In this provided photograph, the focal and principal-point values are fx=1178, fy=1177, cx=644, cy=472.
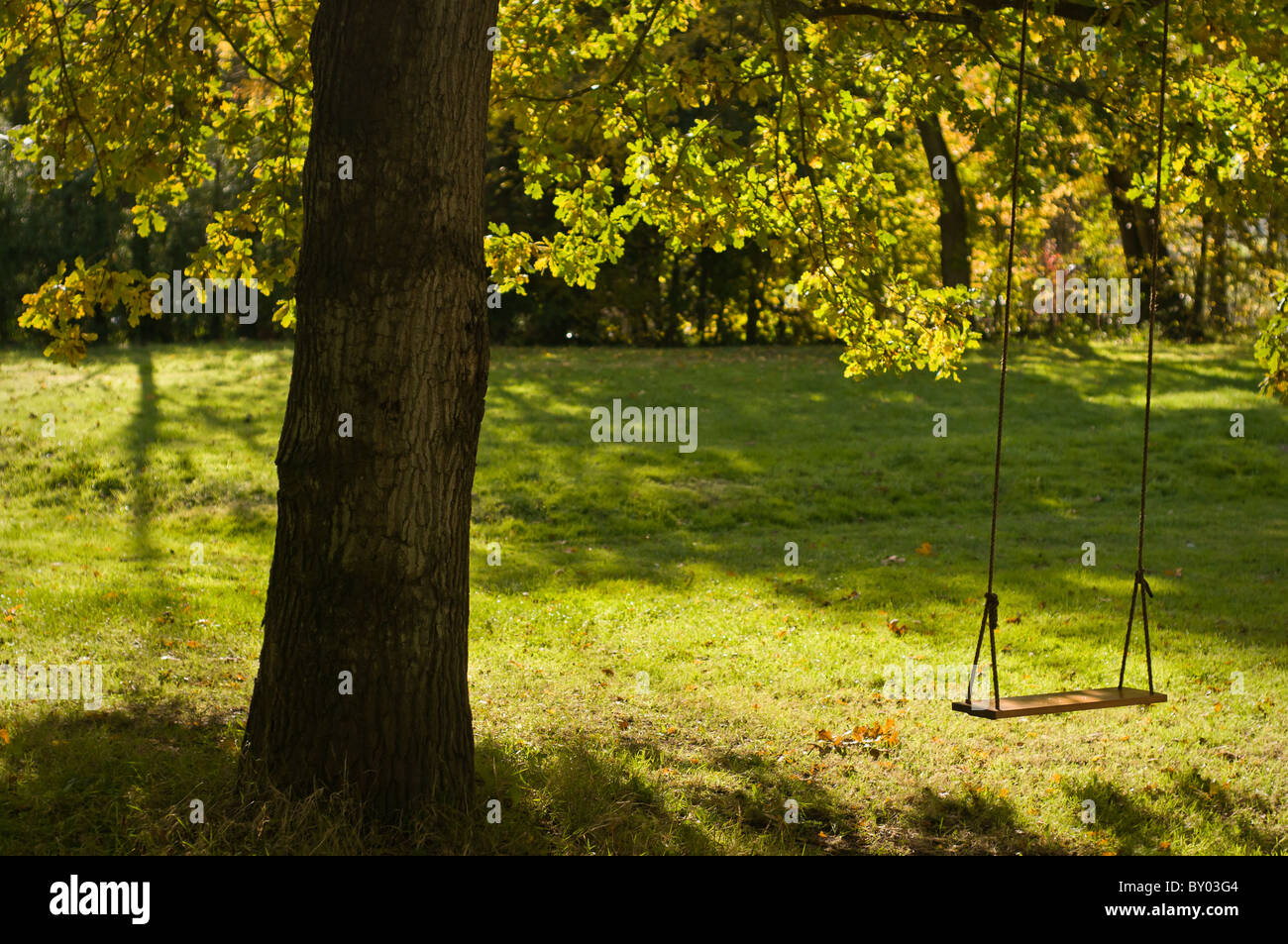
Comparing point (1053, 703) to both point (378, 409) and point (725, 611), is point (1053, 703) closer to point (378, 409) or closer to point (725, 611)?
point (378, 409)

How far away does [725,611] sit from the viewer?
29.8 ft

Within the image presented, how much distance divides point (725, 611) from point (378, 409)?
16.2 feet

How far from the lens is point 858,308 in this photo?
7664 mm

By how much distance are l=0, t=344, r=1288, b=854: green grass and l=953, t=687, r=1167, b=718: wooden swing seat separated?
70 cm

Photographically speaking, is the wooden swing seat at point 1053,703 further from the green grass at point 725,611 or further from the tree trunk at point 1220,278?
the tree trunk at point 1220,278

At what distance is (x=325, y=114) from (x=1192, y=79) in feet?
19.2

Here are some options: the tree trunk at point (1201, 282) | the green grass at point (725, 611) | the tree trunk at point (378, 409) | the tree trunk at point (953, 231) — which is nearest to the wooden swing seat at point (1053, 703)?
the green grass at point (725, 611)

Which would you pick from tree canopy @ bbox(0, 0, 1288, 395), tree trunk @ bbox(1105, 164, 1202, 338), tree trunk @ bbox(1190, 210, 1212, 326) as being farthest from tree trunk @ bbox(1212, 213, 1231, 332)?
tree canopy @ bbox(0, 0, 1288, 395)

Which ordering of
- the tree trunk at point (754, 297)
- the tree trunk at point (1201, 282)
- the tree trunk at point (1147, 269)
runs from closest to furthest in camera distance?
the tree trunk at point (1147, 269)
the tree trunk at point (754, 297)
the tree trunk at point (1201, 282)

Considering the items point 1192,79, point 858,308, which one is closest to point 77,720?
point 858,308

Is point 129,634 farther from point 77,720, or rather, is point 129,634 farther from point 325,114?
point 325,114

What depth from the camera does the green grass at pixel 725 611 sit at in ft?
17.2

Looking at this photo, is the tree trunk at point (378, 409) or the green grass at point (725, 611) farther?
the green grass at point (725, 611)

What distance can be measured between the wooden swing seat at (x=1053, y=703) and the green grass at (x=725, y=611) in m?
0.70
